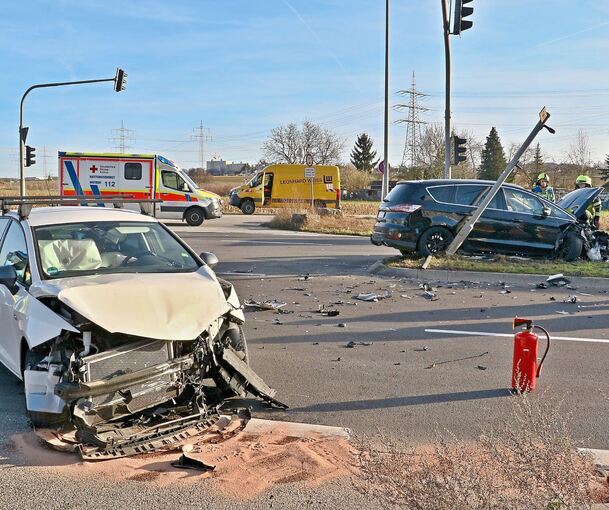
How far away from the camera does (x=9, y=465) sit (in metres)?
4.12

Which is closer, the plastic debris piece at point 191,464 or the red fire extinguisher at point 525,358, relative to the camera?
the plastic debris piece at point 191,464

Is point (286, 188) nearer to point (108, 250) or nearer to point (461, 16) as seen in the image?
point (461, 16)

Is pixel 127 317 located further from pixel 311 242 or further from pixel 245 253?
pixel 311 242

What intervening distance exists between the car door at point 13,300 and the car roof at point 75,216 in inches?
7.5

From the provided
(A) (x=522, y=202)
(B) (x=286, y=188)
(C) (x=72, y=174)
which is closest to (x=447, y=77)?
(A) (x=522, y=202)

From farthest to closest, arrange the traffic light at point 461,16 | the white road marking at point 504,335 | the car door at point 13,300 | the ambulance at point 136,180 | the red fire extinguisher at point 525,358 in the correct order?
the ambulance at point 136,180
the traffic light at point 461,16
the white road marking at point 504,335
the red fire extinguisher at point 525,358
the car door at point 13,300

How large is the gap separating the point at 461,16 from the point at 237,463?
14.5m

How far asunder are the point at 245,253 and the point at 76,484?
12728 millimetres

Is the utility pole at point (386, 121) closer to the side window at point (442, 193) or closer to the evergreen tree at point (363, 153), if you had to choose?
the side window at point (442, 193)

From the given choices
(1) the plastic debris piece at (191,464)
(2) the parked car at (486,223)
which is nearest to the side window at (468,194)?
(2) the parked car at (486,223)

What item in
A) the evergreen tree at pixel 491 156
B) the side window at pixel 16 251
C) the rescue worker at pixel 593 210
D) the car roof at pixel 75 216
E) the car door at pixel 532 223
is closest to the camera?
the side window at pixel 16 251

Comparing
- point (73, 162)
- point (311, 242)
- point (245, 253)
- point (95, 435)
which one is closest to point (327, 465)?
point (95, 435)

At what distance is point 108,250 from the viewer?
19.0ft

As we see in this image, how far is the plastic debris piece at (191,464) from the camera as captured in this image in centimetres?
409
